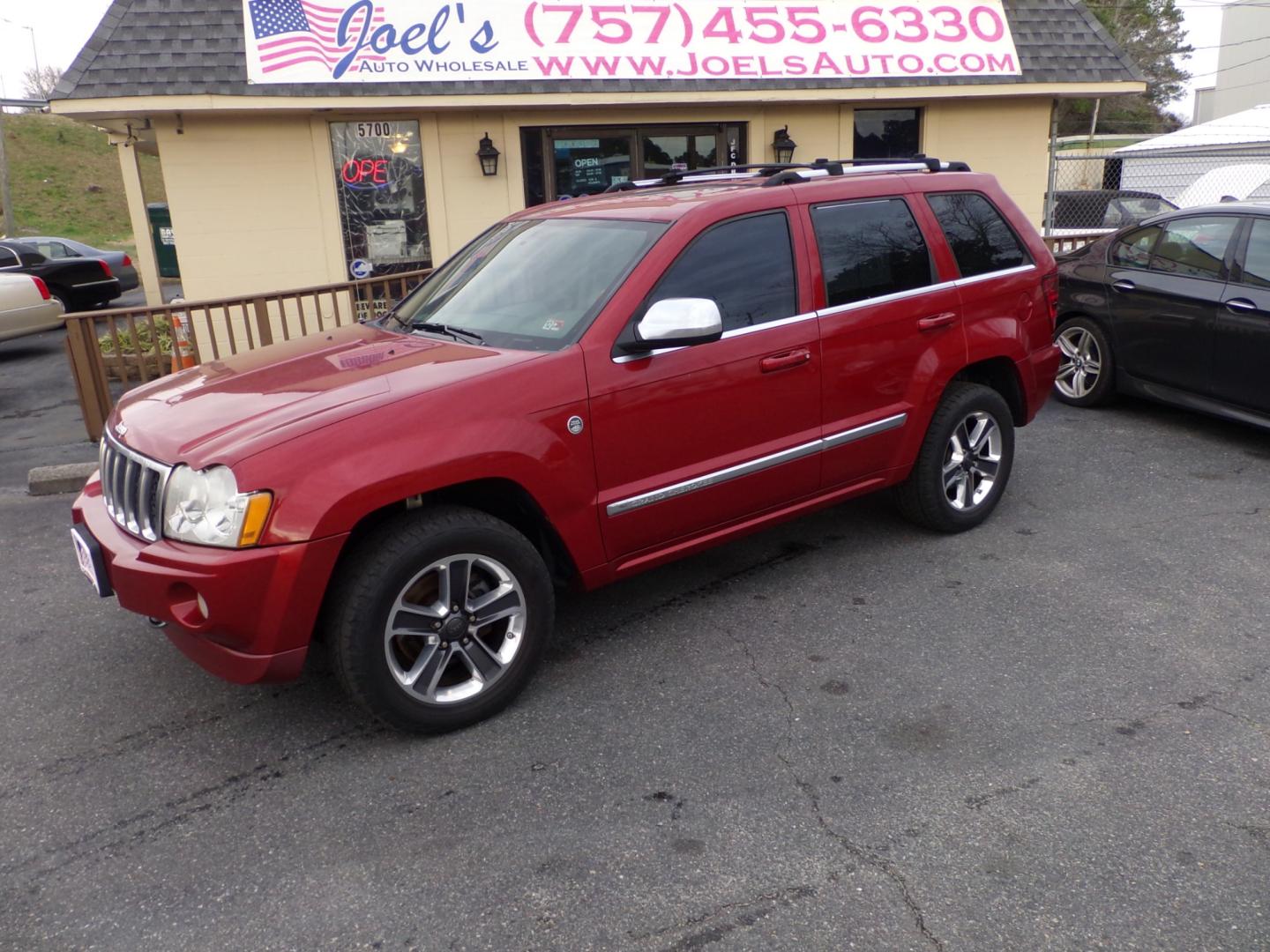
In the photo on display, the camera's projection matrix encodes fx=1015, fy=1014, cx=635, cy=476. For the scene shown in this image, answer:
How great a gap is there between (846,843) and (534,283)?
8.30 ft

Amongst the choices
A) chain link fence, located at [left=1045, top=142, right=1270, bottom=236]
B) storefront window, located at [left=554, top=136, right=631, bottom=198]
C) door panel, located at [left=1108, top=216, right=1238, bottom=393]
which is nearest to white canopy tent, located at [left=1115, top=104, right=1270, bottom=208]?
chain link fence, located at [left=1045, top=142, right=1270, bottom=236]

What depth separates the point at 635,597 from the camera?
4758 millimetres

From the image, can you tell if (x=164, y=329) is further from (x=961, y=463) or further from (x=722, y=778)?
(x=722, y=778)

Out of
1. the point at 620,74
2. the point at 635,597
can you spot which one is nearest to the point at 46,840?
the point at 635,597

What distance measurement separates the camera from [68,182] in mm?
40750

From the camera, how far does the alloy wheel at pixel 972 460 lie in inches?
205

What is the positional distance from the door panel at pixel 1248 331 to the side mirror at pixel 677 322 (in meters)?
4.34

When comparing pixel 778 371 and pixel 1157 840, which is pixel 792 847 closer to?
pixel 1157 840

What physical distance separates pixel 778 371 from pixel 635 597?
1260mm

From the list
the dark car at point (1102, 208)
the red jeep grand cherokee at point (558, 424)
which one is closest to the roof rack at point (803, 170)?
the red jeep grand cherokee at point (558, 424)

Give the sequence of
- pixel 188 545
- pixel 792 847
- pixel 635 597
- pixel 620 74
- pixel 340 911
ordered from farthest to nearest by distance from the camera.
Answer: pixel 620 74 < pixel 635 597 < pixel 188 545 < pixel 792 847 < pixel 340 911

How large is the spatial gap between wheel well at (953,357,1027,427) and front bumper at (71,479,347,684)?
11.6 ft

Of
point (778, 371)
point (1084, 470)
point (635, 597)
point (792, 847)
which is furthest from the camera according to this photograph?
point (1084, 470)

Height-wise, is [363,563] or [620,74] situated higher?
[620,74]
